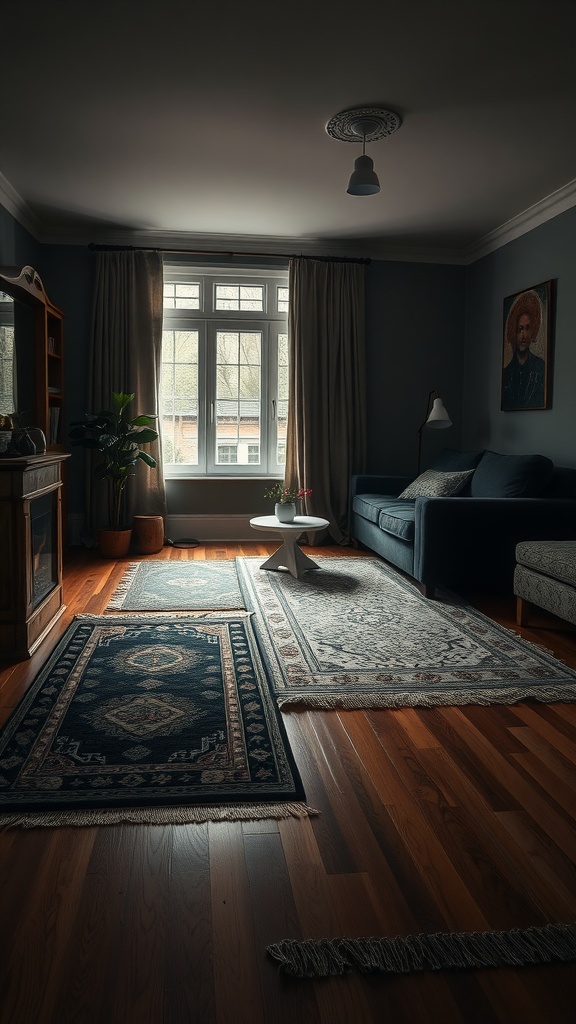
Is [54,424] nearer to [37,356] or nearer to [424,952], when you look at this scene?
[37,356]

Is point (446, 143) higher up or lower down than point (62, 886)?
higher up

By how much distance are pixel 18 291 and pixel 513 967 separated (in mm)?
4248

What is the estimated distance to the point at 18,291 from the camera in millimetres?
4309

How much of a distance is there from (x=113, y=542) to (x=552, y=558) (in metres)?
3.47

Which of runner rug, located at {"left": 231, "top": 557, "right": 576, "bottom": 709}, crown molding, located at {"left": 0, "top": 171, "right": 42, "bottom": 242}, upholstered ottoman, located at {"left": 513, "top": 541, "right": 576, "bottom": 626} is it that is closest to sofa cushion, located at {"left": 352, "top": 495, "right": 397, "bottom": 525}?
runner rug, located at {"left": 231, "top": 557, "right": 576, "bottom": 709}

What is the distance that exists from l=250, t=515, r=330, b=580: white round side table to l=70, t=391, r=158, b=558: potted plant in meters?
1.26

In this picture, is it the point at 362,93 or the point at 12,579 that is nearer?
the point at 12,579

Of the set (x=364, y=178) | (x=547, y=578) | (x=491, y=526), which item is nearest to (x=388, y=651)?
(x=547, y=578)

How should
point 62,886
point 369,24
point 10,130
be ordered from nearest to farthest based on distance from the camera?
point 62,886, point 369,24, point 10,130

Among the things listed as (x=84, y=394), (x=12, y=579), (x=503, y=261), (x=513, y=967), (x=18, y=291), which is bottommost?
(x=513, y=967)

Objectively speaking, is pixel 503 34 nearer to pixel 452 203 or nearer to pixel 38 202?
pixel 452 203

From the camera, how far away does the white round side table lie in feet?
15.6

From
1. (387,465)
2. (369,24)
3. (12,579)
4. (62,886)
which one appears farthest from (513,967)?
(387,465)

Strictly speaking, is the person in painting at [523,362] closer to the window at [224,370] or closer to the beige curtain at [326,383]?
the beige curtain at [326,383]
